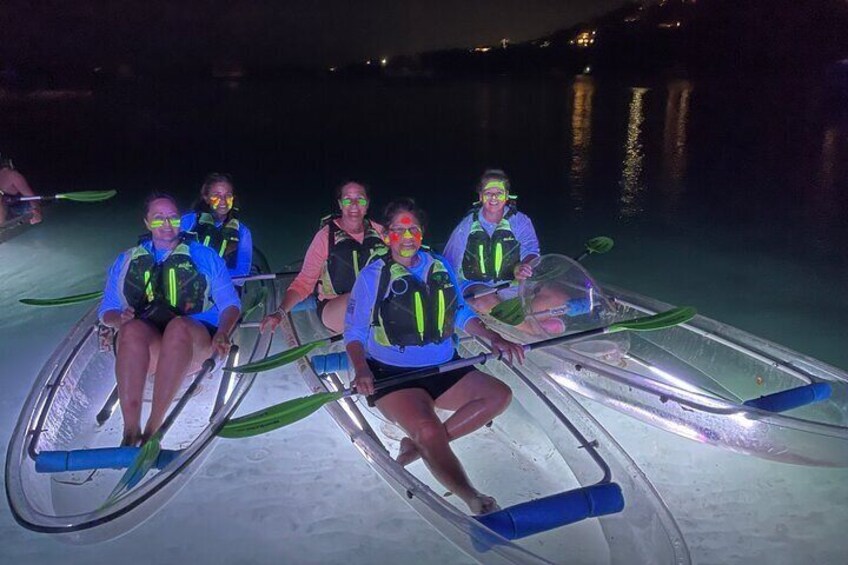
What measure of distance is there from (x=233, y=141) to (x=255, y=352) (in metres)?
18.2

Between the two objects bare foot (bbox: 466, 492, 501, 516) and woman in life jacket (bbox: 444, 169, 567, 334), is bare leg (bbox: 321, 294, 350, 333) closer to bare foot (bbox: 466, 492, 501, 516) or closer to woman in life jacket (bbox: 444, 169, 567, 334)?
woman in life jacket (bbox: 444, 169, 567, 334)

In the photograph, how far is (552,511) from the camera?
8.11ft

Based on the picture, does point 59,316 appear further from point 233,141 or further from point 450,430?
point 233,141

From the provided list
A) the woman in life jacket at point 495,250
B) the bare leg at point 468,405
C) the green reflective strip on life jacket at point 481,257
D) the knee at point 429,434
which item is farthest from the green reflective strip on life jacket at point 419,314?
the green reflective strip on life jacket at point 481,257

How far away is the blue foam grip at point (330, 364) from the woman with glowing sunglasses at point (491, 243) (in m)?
1.14

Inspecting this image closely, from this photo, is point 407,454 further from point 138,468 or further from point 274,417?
point 138,468

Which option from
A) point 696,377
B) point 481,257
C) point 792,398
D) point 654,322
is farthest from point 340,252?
point 792,398

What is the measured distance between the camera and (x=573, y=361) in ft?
12.6

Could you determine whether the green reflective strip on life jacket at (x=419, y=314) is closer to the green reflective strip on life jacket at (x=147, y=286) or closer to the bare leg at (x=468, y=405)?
the bare leg at (x=468, y=405)

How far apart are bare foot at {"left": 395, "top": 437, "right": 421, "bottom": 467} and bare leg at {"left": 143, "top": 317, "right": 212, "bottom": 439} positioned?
1140 millimetres

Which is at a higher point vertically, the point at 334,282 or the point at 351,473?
the point at 334,282

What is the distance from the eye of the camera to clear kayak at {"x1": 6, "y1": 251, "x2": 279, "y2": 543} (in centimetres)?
268

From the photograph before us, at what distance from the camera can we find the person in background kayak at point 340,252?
411 centimetres

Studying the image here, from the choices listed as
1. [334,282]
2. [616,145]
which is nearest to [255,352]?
[334,282]
